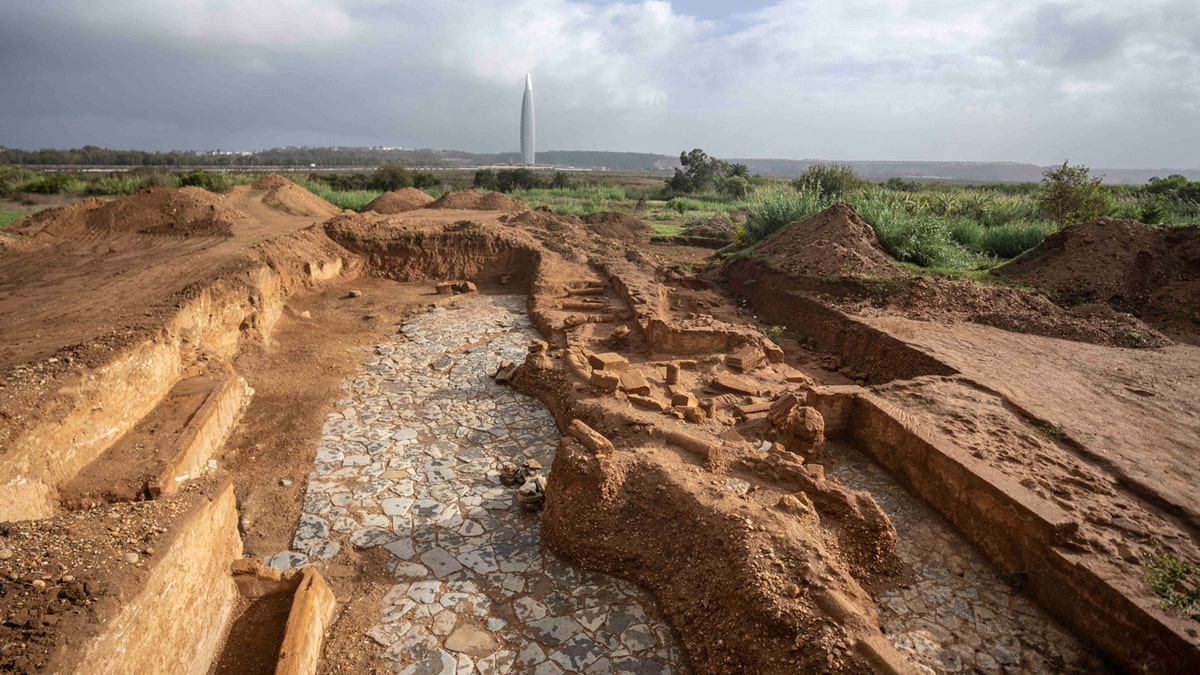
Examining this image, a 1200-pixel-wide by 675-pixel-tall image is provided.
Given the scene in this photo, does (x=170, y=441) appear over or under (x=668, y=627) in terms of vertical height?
over

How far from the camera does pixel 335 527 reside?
3959mm

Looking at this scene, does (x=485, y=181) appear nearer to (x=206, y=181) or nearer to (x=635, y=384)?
(x=206, y=181)

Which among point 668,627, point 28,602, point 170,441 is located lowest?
point 668,627

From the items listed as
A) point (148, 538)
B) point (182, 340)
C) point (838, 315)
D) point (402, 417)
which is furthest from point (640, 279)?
point (148, 538)

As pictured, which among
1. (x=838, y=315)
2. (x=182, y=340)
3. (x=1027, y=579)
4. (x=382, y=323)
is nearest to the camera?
(x=1027, y=579)

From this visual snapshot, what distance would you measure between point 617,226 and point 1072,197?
439 inches

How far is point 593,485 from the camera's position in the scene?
367 centimetres

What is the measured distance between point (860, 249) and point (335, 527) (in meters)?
9.01

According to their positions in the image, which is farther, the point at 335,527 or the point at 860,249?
the point at 860,249

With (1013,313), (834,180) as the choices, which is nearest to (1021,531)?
(1013,313)

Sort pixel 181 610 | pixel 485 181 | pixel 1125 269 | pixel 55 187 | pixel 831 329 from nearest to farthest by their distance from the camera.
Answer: pixel 181 610 → pixel 831 329 → pixel 1125 269 → pixel 55 187 → pixel 485 181

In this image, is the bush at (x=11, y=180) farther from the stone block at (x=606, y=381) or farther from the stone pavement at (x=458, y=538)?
the stone block at (x=606, y=381)

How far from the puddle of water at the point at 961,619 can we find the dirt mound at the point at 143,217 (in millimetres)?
11577

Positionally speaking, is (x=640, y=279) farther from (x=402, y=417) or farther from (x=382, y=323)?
(x=402, y=417)
